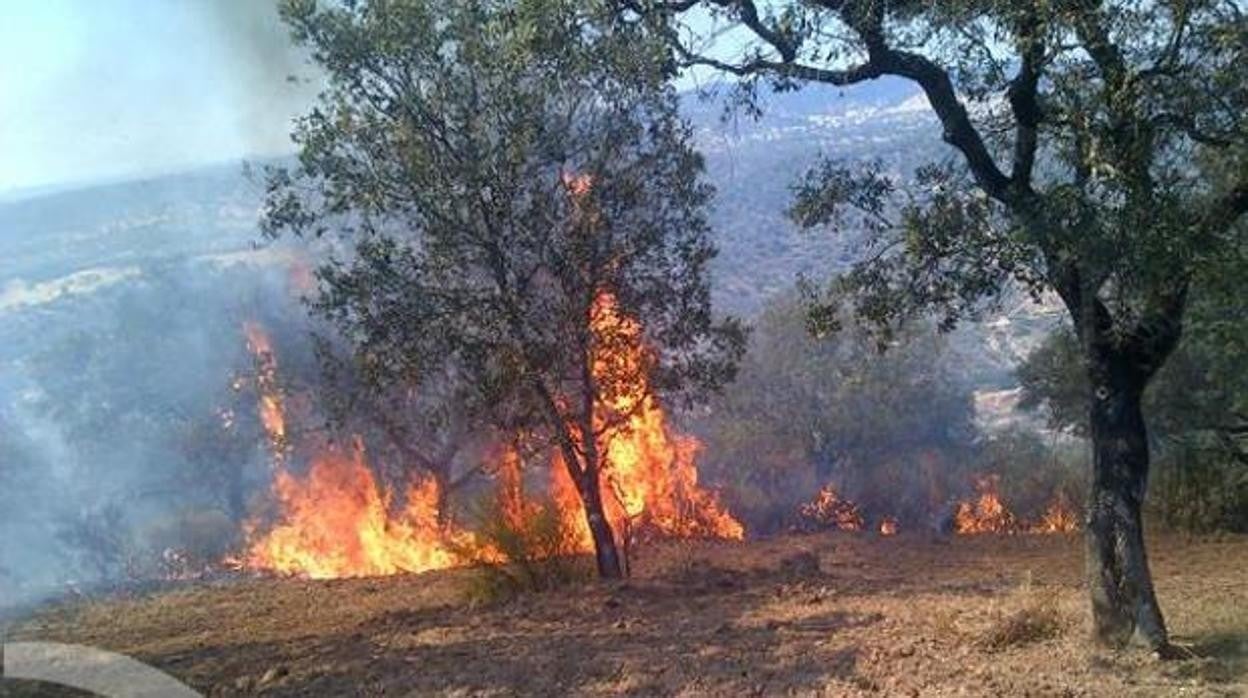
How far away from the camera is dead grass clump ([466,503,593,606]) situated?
41.6ft

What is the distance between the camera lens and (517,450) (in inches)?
515

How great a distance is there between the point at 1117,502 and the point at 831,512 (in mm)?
22339

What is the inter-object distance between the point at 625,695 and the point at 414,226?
5.70m

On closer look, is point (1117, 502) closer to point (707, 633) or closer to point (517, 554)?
point (707, 633)

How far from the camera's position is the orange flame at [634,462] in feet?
41.3

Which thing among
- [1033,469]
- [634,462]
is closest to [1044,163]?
[634,462]

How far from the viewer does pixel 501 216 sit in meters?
11.7

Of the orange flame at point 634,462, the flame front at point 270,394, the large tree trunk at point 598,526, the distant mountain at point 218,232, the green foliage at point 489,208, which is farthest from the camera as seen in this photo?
the distant mountain at point 218,232

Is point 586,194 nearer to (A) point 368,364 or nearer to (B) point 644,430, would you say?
(A) point 368,364

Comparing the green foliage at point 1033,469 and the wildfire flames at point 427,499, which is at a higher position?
the wildfire flames at point 427,499

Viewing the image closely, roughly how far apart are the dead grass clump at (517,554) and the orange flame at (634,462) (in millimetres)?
547

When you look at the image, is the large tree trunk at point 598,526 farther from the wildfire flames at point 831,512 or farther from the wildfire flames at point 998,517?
the wildfire flames at point 831,512

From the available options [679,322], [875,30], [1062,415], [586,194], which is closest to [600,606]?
[679,322]

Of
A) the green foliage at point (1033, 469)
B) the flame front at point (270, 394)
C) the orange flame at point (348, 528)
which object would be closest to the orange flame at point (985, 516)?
the green foliage at point (1033, 469)
